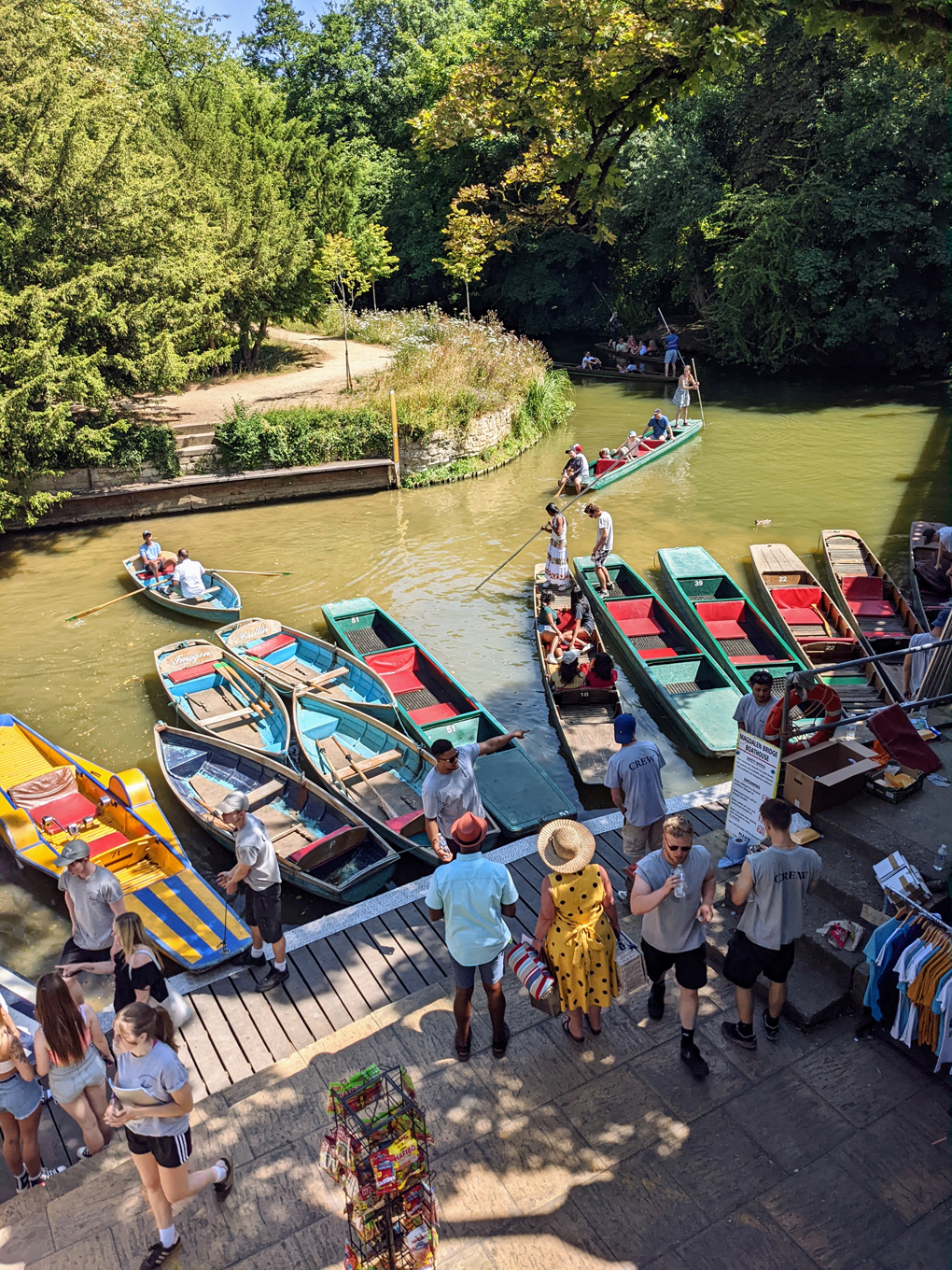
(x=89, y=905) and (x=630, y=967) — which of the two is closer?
(x=630, y=967)

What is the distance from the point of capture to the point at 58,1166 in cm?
562

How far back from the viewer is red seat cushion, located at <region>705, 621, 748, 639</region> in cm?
1319

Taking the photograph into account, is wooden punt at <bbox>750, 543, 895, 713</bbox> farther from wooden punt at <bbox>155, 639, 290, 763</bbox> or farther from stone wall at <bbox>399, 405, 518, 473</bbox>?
stone wall at <bbox>399, 405, 518, 473</bbox>

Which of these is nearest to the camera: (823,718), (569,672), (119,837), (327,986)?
(327,986)

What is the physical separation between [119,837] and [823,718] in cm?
697

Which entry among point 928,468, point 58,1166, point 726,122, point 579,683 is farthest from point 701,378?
point 58,1166

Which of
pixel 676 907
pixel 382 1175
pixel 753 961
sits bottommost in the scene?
pixel 753 961

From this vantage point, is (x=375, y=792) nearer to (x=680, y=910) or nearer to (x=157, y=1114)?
(x=680, y=910)

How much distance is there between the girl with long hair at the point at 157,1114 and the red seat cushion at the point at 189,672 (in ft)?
28.0

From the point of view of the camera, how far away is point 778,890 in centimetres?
489

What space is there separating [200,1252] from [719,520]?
17.2 metres

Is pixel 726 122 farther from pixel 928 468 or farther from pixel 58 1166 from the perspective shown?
pixel 58 1166

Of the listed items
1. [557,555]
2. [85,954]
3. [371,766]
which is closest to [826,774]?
[371,766]

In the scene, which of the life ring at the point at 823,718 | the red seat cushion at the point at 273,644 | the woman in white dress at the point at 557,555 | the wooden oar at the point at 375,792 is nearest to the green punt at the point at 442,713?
the red seat cushion at the point at 273,644
